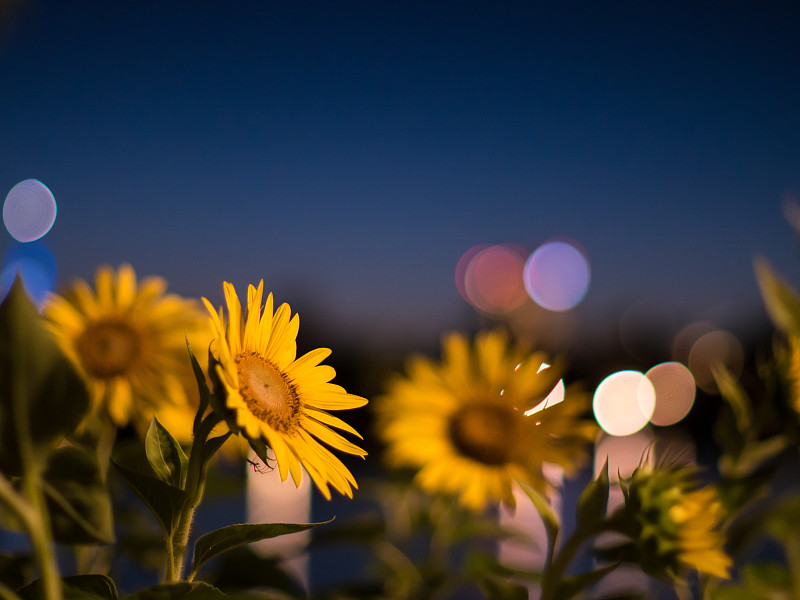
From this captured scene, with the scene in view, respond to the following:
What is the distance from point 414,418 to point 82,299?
0.41 meters

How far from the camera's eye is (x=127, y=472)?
24cm

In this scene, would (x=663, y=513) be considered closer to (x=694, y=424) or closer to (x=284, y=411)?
(x=284, y=411)

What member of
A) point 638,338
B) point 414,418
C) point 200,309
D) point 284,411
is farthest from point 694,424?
point 284,411

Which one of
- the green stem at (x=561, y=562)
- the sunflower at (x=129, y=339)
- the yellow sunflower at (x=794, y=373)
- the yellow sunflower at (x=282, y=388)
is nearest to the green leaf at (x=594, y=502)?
the green stem at (x=561, y=562)

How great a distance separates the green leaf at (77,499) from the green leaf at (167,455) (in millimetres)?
22

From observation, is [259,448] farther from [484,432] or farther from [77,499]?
[484,432]

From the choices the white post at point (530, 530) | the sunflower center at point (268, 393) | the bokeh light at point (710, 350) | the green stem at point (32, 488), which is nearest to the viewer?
the green stem at point (32, 488)

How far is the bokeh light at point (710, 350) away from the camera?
115cm

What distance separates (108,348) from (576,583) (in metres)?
0.50

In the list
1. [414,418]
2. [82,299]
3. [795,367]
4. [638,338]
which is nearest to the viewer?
[795,367]

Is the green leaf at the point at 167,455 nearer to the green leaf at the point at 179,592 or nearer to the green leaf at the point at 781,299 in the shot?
the green leaf at the point at 179,592

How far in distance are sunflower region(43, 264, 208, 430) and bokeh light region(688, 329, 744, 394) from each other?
19.1 inches

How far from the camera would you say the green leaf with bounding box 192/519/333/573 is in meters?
0.25

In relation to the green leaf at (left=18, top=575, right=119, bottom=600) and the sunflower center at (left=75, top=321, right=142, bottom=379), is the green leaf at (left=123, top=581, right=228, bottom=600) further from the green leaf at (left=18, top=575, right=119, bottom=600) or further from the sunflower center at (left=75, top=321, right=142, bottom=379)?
the sunflower center at (left=75, top=321, right=142, bottom=379)
